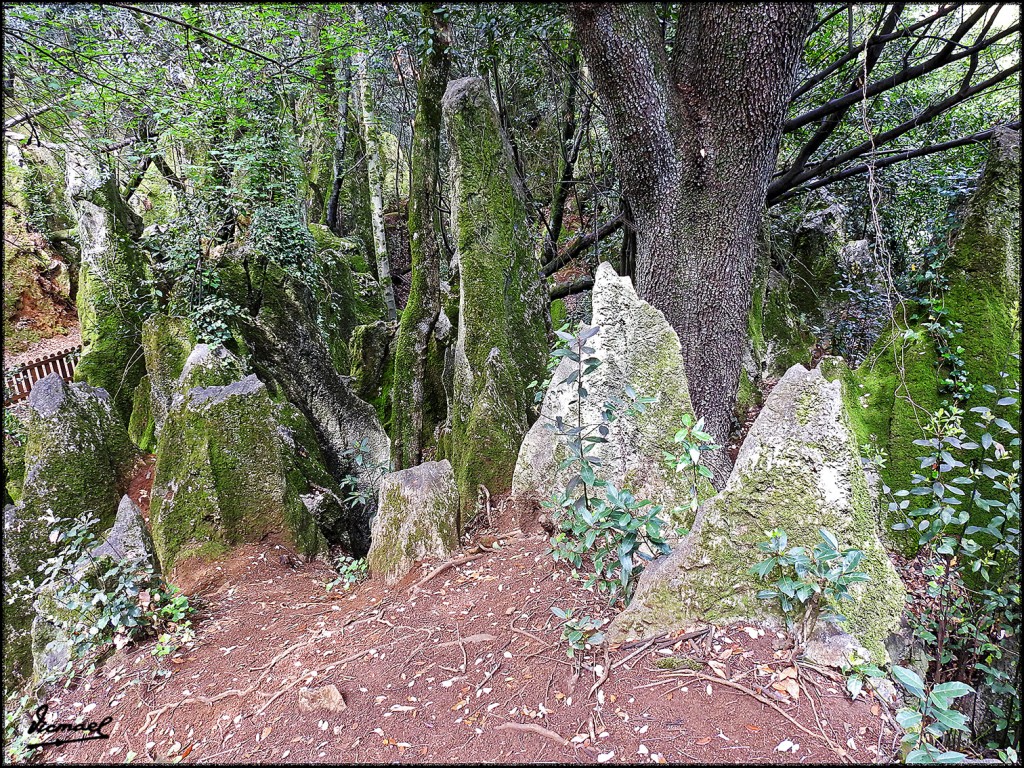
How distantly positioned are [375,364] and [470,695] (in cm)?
628

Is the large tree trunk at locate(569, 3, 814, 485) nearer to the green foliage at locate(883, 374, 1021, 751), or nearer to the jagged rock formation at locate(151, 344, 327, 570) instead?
the green foliage at locate(883, 374, 1021, 751)

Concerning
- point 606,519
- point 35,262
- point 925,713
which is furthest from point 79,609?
point 35,262

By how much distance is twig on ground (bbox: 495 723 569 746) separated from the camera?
6.32 feet

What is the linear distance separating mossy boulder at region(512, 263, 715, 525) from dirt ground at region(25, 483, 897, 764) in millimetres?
740

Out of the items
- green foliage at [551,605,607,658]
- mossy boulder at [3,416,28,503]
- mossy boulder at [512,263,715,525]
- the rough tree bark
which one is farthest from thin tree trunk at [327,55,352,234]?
green foliage at [551,605,607,658]

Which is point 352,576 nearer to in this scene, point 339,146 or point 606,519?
point 606,519

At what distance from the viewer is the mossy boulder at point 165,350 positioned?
22.5 feet

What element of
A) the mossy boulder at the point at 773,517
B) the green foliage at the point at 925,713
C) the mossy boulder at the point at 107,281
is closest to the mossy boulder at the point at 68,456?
the mossy boulder at the point at 107,281

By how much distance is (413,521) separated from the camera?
380cm

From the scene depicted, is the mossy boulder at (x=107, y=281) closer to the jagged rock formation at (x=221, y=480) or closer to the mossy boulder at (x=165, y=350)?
the mossy boulder at (x=165, y=350)

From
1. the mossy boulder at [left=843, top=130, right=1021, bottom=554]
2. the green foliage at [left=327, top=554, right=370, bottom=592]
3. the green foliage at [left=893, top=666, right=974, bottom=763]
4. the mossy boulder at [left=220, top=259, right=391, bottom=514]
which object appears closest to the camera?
the green foliage at [left=893, top=666, right=974, bottom=763]

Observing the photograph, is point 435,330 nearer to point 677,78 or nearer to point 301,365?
point 301,365

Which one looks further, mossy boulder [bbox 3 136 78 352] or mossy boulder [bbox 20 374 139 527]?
mossy boulder [bbox 3 136 78 352]

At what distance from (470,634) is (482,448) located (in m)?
2.06
